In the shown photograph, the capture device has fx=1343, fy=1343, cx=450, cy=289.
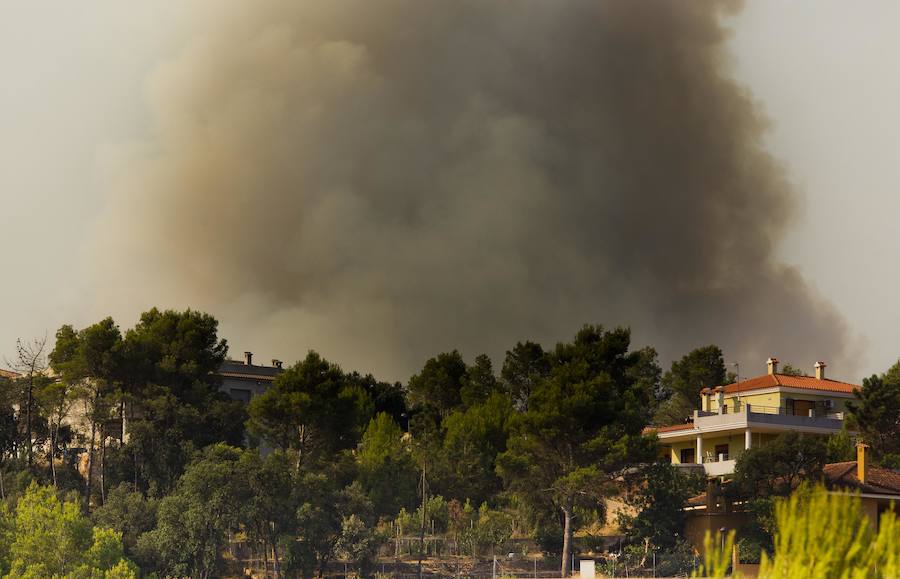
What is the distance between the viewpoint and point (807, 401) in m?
93.3

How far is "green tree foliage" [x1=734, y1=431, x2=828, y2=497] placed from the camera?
7044cm

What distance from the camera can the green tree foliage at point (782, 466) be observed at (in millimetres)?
70438

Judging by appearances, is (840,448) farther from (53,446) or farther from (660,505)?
(53,446)

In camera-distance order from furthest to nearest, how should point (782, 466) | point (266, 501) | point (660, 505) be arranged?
point (660, 505)
point (782, 466)
point (266, 501)

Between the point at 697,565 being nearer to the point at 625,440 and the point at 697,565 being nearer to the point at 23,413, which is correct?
the point at 625,440

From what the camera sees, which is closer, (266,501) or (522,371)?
(266,501)

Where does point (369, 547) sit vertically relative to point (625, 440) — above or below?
below

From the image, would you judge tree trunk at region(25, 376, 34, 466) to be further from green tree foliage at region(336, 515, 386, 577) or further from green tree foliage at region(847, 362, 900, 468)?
green tree foliage at region(847, 362, 900, 468)

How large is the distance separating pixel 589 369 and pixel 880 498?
17.4 meters

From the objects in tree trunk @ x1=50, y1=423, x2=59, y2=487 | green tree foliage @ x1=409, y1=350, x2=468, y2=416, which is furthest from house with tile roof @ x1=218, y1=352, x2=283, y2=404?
tree trunk @ x1=50, y1=423, x2=59, y2=487

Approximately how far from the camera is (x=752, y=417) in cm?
8375

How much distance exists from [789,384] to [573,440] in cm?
2556

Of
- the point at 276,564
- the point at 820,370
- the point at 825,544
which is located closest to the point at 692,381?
the point at 820,370

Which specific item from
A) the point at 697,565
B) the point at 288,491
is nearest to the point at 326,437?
the point at 288,491
